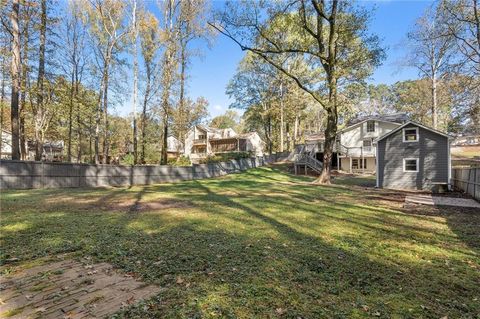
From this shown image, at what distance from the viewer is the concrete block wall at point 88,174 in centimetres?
1193

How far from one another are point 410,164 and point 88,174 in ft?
69.0

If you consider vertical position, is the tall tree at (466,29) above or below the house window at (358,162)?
above

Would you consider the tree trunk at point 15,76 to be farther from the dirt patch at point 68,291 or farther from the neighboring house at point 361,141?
the neighboring house at point 361,141

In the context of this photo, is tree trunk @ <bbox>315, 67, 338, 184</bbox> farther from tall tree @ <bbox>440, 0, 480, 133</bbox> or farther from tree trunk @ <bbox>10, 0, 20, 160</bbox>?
tree trunk @ <bbox>10, 0, 20, 160</bbox>

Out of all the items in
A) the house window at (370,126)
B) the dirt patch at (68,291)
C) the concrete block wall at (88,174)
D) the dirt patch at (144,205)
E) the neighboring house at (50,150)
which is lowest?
the dirt patch at (144,205)

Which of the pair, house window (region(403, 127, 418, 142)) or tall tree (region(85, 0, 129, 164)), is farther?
tall tree (region(85, 0, 129, 164))

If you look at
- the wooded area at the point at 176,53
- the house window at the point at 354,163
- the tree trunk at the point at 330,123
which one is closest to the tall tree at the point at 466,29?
the wooded area at the point at 176,53

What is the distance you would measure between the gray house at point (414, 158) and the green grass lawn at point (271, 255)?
Result: 979 centimetres

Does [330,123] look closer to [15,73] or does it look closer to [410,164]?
[410,164]

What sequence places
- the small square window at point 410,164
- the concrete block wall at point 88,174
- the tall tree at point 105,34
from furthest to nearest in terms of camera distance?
the tall tree at point 105,34
the small square window at point 410,164
the concrete block wall at point 88,174

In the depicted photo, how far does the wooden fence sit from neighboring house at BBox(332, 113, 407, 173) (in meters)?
10.5

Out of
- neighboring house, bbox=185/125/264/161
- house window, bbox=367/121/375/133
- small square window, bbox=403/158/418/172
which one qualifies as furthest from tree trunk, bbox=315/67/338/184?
neighboring house, bbox=185/125/264/161

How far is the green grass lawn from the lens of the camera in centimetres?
284

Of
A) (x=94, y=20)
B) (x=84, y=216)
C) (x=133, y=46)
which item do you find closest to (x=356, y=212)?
(x=84, y=216)
